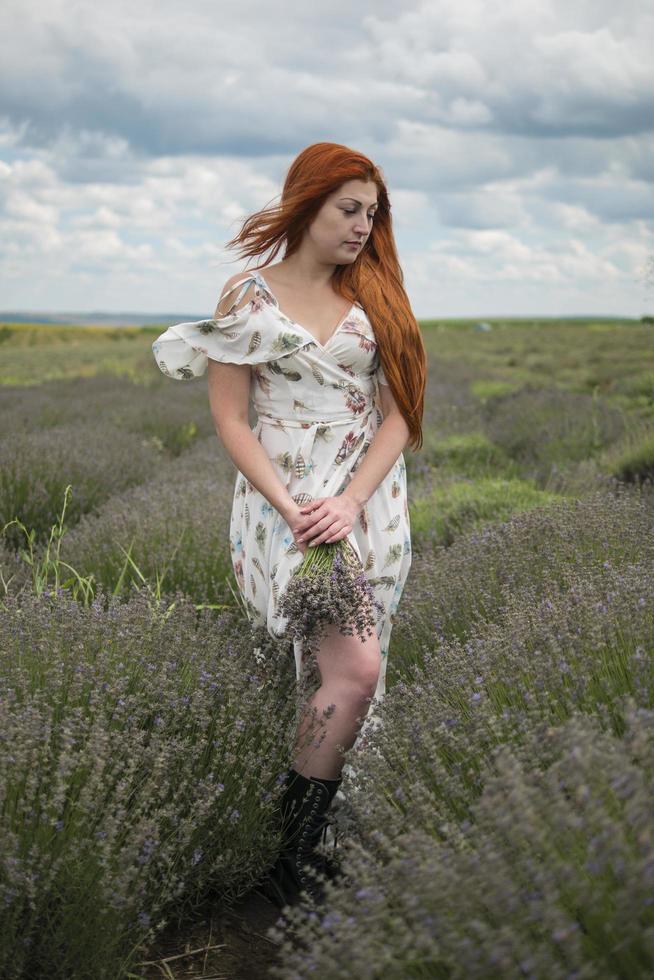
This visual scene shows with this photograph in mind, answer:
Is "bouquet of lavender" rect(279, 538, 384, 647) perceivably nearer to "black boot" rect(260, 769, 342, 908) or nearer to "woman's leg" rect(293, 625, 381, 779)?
"woman's leg" rect(293, 625, 381, 779)

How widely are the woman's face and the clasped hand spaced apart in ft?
2.41

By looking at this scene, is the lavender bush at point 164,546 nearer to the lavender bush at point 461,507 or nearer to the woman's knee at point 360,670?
the lavender bush at point 461,507

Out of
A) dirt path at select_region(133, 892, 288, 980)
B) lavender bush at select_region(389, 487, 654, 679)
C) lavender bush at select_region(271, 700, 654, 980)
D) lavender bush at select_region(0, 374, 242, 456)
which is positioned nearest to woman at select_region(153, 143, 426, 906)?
dirt path at select_region(133, 892, 288, 980)

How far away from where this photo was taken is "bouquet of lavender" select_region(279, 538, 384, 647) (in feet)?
7.75

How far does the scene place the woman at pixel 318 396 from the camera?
2.53 m

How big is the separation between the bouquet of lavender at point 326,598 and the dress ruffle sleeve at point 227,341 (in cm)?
59

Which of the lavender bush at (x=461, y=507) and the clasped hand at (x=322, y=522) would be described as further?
the lavender bush at (x=461, y=507)

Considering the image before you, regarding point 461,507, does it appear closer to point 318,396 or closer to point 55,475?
point 55,475

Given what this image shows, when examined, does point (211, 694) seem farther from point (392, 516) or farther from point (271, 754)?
point (392, 516)

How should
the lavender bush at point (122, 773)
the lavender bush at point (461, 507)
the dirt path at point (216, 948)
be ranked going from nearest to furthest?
1. the lavender bush at point (122, 773)
2. the dirt path at point (216, 948)
3. the lavender bush at point (461, 507)

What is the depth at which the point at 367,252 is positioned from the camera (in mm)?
2912

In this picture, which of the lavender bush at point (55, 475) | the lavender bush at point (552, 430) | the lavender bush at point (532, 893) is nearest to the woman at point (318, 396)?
the lavender bush at point (532, 893)

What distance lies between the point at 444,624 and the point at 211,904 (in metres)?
1.14

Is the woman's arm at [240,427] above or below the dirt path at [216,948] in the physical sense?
above
